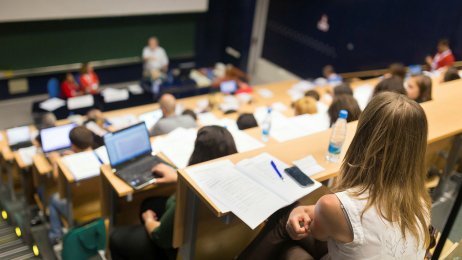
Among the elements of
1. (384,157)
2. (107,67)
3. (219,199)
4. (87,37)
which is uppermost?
(384,157)

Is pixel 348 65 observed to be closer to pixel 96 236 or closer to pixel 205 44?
pixel 205 44

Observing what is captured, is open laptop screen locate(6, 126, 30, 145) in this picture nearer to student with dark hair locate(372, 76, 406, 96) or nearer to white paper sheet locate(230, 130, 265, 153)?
white paper sheet locate(230, 130, 265, 153)

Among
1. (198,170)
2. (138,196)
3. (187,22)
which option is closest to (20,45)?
(187,22)

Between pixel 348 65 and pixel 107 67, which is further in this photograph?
pixel 107 67

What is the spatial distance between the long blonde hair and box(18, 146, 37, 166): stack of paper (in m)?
3.67

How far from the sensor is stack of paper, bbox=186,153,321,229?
190cm

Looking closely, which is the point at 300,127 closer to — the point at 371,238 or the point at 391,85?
the point at 391,85

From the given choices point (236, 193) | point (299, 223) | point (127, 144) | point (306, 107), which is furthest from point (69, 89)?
point (299, 223)

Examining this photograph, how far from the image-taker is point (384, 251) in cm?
161

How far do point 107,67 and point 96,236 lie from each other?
20.1ft

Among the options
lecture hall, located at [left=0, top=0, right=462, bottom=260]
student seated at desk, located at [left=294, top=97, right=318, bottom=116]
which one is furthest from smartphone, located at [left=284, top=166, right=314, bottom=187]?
student seated at desk, located at [left=294, top=97, right=318, bottom=116]

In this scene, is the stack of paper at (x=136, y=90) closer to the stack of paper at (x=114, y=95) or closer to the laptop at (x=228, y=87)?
the stack of paper at (x=114, y=95)

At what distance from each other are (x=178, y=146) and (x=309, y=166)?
1.22 m

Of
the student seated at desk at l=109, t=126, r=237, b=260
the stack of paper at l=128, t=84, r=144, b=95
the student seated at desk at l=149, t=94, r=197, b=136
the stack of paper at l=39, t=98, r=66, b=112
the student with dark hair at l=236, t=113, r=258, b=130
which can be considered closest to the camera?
the student seated at desk at l=109, t=126, r=237, b=260
